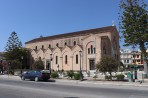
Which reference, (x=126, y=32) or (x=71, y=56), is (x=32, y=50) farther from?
(x=126, y=32)

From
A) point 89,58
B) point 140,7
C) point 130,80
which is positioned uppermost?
point 140,7

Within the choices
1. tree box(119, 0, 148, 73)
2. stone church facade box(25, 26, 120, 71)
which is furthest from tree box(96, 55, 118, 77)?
stone church facade box(25, 26, 120, 71)

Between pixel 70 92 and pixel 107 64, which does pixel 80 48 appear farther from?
pixel 70 92

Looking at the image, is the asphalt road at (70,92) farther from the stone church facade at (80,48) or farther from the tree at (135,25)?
the stone church facade at (80,48)

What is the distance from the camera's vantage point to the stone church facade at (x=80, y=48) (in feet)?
242

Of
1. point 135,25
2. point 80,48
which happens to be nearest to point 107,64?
point 135,25

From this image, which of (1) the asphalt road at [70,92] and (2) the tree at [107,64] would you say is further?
(2) the tree at [107,64]

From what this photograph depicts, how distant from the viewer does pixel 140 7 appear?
138 ft

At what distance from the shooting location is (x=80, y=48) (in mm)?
77750

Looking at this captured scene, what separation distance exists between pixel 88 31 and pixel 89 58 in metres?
12.3

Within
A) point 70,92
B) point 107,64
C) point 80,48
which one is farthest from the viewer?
point 80,48

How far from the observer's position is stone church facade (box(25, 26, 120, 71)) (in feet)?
242

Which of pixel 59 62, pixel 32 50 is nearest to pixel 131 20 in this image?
pixel 59 62

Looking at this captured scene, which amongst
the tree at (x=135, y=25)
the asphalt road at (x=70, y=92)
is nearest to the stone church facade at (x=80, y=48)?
the tree at (x=135, y=25)
